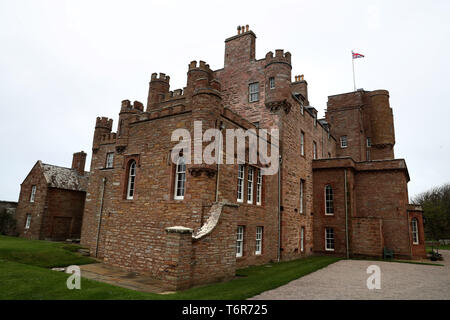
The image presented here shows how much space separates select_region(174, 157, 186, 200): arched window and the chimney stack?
1136 inches

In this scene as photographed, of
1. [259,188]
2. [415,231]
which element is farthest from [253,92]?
[415,231]

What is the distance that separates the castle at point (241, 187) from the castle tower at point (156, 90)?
93 millimetres

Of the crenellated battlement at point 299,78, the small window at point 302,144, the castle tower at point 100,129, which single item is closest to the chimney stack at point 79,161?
the castle tower at point 100,129

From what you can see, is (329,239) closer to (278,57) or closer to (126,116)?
(278,57)

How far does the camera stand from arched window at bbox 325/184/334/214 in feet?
76.5

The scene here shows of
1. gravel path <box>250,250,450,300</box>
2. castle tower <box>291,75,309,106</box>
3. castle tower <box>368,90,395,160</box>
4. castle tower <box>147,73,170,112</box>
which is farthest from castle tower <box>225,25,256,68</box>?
castle tower <box>368,90,395,160</box>

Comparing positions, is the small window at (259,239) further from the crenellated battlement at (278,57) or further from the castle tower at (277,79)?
the crenellated battlement at (278,57)

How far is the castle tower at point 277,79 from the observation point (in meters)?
20.1

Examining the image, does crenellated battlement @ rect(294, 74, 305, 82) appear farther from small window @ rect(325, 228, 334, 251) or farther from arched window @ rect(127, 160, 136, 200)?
arched window @ rect(127, 160, 136, 200)

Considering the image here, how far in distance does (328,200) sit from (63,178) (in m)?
30.0

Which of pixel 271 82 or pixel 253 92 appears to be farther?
pixel 253 92

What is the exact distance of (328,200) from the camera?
23.6 m
